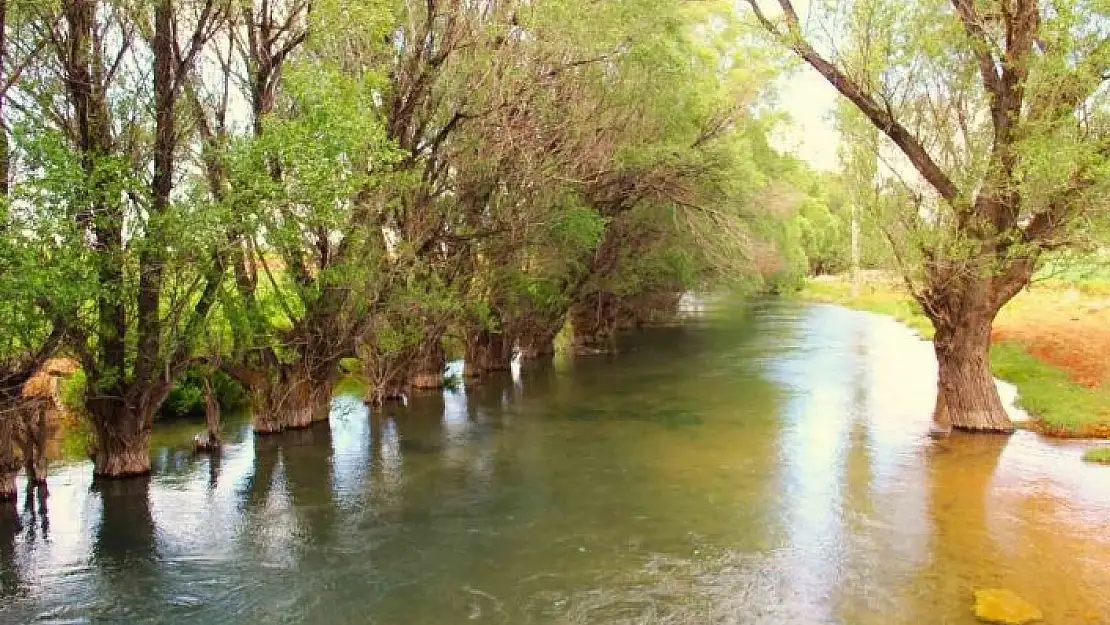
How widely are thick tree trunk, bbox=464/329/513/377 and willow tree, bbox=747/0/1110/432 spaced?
1619 centimetres

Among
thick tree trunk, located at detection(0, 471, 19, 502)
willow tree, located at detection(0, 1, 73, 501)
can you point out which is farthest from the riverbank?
thick tree trunk, located at detection(0, 471, 19, 502)

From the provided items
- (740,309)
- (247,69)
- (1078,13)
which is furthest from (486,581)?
(740,309)

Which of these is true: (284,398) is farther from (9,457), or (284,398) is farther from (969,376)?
(969,376)

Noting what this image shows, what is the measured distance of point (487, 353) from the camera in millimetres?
32281

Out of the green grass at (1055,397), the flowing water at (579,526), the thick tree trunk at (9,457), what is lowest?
the flowing water at (579,526)

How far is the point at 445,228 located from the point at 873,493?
1312cm

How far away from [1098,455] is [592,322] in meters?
27.0

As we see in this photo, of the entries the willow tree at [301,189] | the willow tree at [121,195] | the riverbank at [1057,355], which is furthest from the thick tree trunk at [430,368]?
the riverbank at [1057,355]

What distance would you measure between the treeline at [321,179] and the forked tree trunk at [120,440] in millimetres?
41

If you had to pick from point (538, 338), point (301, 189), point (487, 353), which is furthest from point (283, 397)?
point (538, 338)

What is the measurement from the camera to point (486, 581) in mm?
11461

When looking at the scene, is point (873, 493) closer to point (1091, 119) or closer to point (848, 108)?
point (1091, 119)

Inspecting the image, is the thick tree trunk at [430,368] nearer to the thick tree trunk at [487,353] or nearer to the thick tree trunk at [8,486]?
the thick tree trunk at [487,353]

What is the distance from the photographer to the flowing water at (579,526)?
10.7 m
